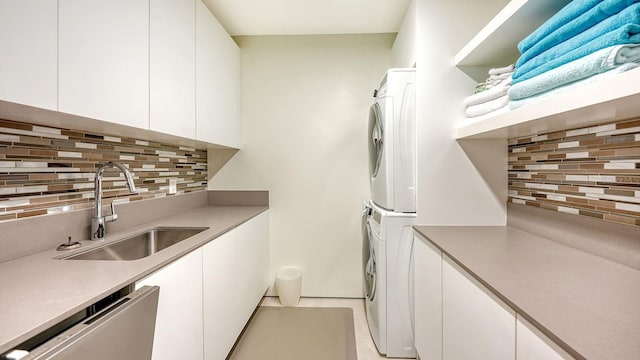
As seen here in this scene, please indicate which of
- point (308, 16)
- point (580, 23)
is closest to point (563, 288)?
point (580, 23)

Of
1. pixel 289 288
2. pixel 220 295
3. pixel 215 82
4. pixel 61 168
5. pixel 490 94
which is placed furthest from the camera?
pixel 289 288

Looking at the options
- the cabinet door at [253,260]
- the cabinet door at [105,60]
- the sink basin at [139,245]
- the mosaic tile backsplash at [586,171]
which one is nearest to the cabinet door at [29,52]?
the cabinet door at [105,60]

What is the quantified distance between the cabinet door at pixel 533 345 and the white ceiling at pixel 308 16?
221 cm

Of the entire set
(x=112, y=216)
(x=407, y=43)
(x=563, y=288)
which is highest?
(x=407, y=43)

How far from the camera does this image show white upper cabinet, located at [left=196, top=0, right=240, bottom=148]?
2018 mm

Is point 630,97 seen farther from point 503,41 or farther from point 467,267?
point 503,41

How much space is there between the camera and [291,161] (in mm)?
2893

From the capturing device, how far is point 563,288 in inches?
35.1

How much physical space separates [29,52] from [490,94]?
1.84 m

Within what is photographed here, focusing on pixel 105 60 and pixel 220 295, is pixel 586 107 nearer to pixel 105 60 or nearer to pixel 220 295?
pixel 105 60

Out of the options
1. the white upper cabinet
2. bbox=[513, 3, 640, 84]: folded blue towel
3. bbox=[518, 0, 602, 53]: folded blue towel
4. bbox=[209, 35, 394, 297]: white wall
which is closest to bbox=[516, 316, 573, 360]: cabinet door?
bbox=[513, 3, 640, 84]: folded blue towel

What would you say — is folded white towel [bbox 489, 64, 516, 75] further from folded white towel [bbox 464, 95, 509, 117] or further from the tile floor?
the tile floor

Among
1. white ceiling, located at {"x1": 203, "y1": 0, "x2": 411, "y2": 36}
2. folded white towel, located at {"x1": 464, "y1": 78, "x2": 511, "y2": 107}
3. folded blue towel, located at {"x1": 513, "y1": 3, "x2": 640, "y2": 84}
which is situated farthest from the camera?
white ceiling, located at {"x1": 203, "y1": 0, "x2": 411, "y2": 36}

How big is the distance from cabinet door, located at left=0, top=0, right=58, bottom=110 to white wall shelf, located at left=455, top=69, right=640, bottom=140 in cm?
165
